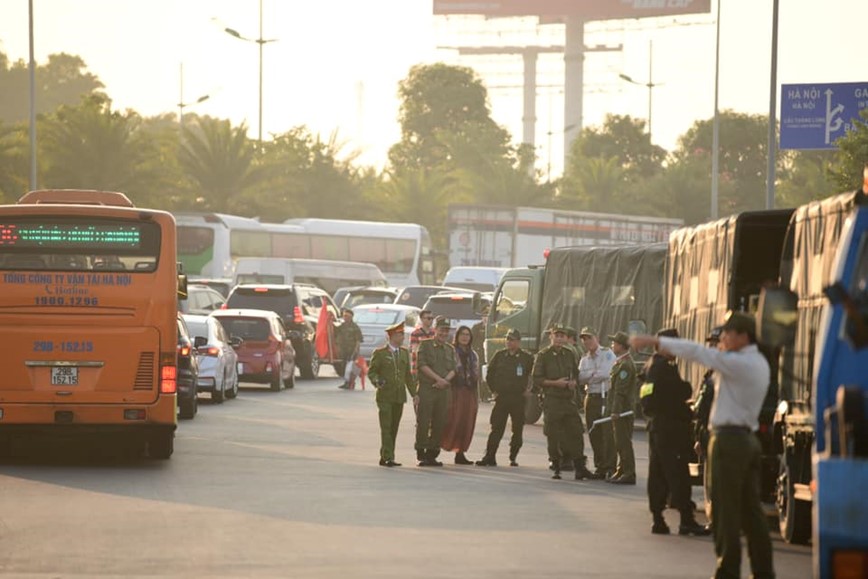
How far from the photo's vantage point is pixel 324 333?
1818 inches

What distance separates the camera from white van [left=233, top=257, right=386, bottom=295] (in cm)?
6512

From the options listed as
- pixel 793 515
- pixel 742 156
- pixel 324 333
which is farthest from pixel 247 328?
pixel 742 156

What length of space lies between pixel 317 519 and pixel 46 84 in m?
145

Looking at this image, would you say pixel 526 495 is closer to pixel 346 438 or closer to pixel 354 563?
pixel 354 563

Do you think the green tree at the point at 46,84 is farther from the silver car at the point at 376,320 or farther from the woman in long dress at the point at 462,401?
the woman in long dress at the point at 462,401

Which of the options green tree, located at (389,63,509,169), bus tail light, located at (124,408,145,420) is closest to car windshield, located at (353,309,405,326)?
bus tail light, located at (124,408,145,420)

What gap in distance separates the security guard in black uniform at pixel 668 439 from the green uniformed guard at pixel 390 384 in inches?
248

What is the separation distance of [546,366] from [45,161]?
5585 centimetres

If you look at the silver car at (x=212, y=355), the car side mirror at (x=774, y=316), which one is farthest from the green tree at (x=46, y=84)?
the car side mirror at (x=774, y=316)

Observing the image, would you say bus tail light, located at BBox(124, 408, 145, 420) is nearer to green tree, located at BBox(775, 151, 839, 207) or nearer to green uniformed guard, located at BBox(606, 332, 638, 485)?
green uniformed guard, located at BBox(606, 332, 638, 485)

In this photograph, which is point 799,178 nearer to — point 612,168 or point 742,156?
point 612,168

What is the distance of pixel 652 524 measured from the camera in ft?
54.9

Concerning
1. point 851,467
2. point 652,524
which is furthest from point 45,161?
point 851,467

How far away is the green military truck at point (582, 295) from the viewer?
3123cm
